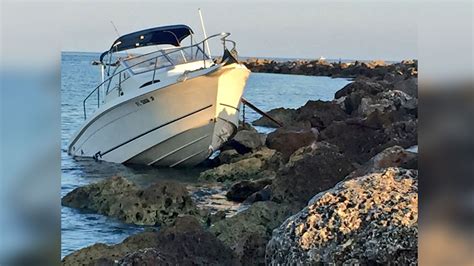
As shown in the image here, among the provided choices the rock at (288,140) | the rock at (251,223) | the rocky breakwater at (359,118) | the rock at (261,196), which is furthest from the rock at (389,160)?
the rock at (288,140)

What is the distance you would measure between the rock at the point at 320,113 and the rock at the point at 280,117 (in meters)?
0.04

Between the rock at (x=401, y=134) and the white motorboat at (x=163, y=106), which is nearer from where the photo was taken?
the rock at (x=401, y=134)

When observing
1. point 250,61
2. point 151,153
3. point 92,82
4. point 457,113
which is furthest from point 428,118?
point 151,153

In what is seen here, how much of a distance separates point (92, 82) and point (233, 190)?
97 centimetres

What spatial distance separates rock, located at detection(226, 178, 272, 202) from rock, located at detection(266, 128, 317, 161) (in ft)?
0.65

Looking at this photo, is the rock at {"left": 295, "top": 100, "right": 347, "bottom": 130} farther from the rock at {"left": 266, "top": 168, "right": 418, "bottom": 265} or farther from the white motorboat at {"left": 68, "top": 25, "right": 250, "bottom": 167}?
the rock at {"left": 266, "top": 168, "right": 418, "bottom": 265}

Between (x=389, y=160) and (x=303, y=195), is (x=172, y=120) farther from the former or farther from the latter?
(x=389, y=160)

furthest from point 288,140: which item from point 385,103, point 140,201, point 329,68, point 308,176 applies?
point 140,201

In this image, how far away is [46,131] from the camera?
1.94m

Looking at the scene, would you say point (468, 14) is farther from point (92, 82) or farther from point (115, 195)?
point (115, 195)

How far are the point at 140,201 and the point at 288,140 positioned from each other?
37.0 inches

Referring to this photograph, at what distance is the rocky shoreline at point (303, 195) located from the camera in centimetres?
216

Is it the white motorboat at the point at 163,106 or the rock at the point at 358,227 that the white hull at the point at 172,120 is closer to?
the white motorboat at the point at 163,106

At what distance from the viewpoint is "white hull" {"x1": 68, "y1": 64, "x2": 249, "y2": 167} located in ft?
11.0
